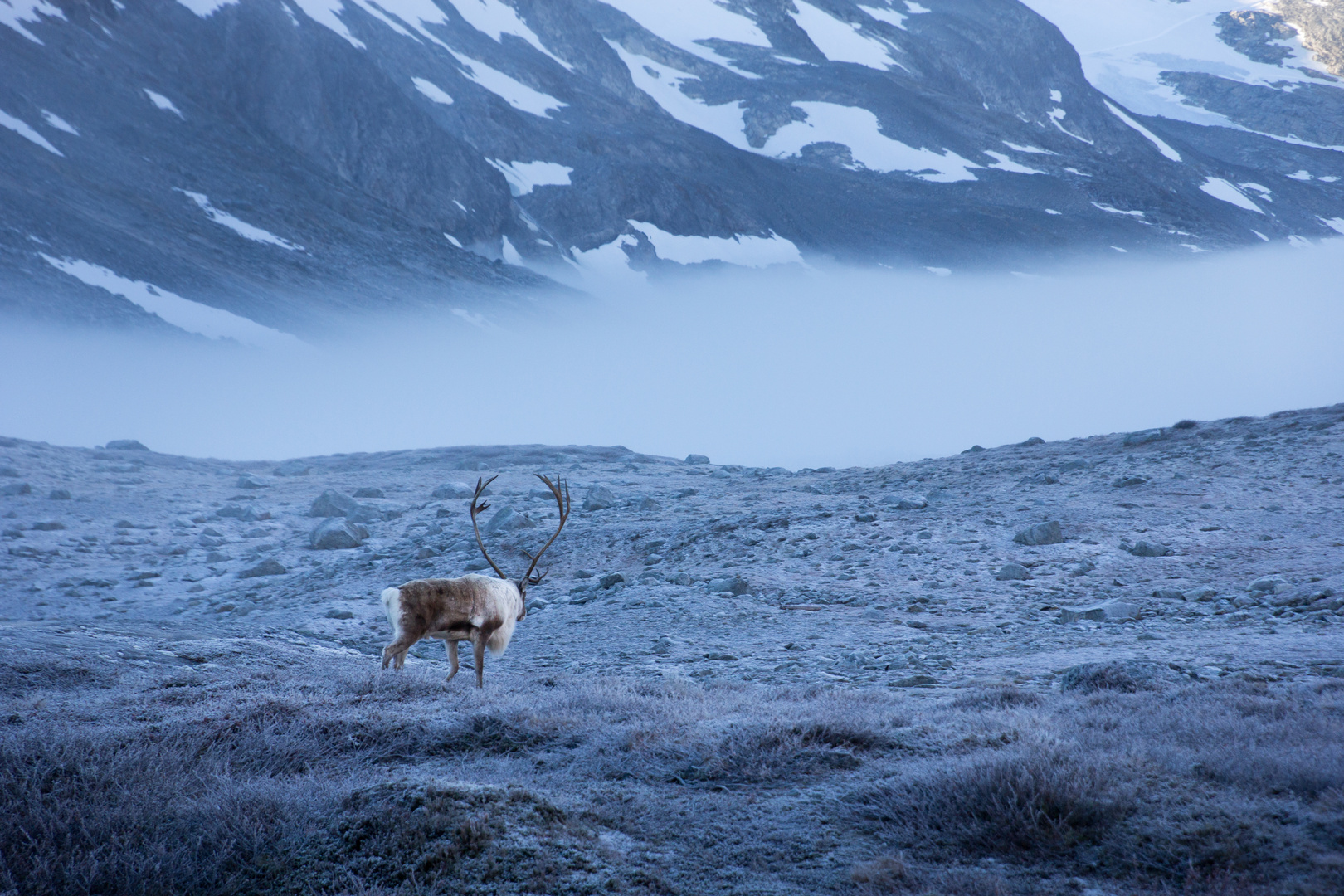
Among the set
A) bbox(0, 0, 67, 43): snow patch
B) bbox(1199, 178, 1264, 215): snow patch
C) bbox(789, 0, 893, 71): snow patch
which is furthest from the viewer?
bbox(789, 0, 893, 71): snow patch

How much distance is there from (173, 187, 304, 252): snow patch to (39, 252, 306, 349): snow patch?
11.5 meters

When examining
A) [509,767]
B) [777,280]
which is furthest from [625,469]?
[777,280]

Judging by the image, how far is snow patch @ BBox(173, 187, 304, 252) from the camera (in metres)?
78.0

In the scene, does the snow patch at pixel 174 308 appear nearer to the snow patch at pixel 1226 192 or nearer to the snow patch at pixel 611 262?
the snow patch at pixel 611 262

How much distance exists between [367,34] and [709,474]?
381ft

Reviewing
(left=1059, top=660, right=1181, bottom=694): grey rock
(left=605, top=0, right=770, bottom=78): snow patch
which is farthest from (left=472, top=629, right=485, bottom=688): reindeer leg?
(left=605, top=0, right=770, bottom=78): snow patch

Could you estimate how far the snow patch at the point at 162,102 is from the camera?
86.2m

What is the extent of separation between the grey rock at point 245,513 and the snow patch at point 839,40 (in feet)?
583

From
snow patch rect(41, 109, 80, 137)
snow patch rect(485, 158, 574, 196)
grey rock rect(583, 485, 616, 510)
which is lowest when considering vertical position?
grey rock rect(583, 485, 616, 510)

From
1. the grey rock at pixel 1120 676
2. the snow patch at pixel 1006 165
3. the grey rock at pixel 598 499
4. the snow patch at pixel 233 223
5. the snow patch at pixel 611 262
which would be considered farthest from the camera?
the snow patch at pixel 1006 165

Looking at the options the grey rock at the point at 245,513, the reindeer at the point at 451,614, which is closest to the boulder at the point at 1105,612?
the reindeer at the point at 451,614

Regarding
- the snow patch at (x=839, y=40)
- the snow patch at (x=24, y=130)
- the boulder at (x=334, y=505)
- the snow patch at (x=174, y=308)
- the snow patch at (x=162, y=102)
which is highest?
the snow patch at (x=839, y=40)

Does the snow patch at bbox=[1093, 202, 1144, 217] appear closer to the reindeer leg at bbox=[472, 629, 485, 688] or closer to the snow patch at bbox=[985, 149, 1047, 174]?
the snow patch at bbox=[985, 149, 1047, 174]

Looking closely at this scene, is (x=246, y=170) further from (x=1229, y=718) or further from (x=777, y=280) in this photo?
(x=1229, y=718)
